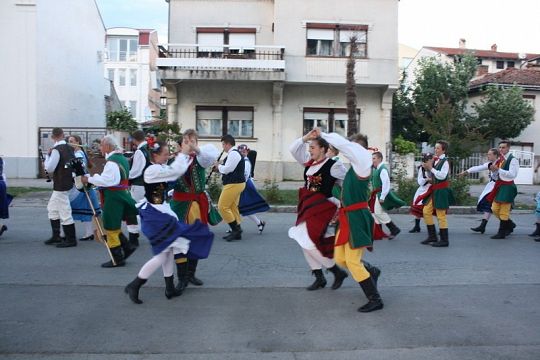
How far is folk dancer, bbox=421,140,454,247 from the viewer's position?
33.9ft

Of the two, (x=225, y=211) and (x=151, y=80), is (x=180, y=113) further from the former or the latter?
(x=151, y=80)

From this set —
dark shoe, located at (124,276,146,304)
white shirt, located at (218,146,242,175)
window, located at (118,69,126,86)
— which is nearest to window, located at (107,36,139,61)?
window, located at (118,69,126,86)

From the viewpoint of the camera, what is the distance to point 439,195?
10352mm

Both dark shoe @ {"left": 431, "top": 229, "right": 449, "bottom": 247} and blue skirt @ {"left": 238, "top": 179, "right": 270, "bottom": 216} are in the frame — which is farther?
blue skirt @ {"left": 238, "top": 179, "right": 270, "bottom": 216}

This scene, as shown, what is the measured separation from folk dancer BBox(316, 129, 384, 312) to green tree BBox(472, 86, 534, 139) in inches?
1043

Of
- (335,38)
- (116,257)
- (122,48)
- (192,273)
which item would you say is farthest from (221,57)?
(122,48)

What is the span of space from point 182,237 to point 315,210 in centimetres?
146

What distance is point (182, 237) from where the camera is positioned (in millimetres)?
6492

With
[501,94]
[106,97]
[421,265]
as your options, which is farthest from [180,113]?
[421,265]

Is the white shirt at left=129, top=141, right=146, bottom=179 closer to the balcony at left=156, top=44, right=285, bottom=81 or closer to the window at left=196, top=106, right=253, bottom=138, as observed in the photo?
the balcony at left=156, top=44, right=285, bottom=81


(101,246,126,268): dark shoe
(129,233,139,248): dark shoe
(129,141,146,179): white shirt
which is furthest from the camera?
(129,233,139,248): dark shoe

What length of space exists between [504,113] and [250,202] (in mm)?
23565

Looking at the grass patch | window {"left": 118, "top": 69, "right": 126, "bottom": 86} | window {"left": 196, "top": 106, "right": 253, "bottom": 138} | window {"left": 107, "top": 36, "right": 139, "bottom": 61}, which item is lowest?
the grass patch

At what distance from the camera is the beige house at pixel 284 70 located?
2552cm
